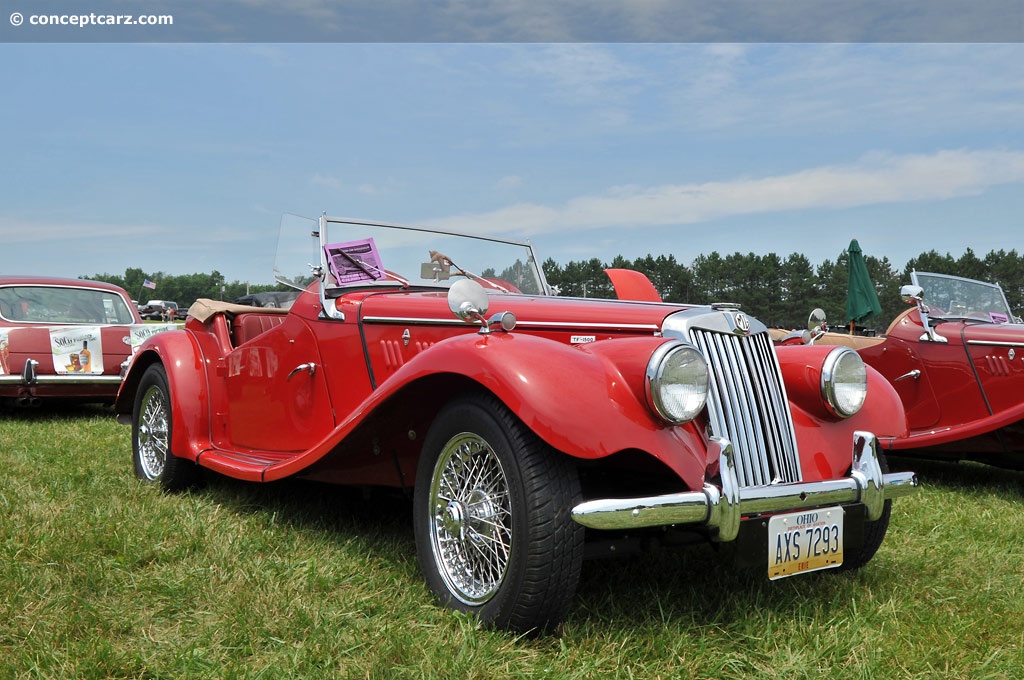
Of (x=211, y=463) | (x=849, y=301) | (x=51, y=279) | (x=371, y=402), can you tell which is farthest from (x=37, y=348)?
(x=849, y=301)

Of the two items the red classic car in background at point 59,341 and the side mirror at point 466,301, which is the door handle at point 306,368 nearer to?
the side mirror at point 466,301

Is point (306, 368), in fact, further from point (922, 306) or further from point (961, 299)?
point (961, 299)

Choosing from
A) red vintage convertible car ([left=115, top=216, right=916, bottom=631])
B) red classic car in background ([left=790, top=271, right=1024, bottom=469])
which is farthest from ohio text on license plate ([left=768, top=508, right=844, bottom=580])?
red classic car in background ([left=790, top=271, right=1024, bottom=469])

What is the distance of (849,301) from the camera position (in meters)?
10.2

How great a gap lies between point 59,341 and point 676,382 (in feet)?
24.9

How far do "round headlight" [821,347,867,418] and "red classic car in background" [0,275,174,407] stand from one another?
7220mm

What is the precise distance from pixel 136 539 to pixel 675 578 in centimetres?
226

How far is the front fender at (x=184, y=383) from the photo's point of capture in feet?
15.2

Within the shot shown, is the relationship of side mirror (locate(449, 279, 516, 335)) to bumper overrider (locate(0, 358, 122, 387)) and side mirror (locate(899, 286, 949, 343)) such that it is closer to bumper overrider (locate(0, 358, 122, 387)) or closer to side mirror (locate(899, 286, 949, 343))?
side mirror (locate(899, 286, 949, 343))

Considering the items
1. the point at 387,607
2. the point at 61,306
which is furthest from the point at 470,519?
the point at 61,306

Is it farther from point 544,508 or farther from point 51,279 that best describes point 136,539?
point 51,279

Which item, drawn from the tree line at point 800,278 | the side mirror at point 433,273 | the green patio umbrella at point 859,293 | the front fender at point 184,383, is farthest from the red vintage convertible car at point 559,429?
the tree line at point 800,278

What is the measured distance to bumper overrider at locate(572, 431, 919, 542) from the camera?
8.02 feet

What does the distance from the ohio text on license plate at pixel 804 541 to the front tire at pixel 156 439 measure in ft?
11.3
